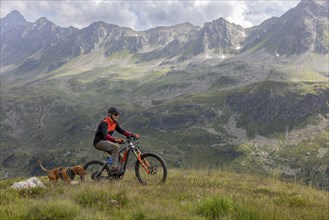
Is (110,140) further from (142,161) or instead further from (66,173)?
(66,173)

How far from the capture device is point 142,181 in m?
15.3

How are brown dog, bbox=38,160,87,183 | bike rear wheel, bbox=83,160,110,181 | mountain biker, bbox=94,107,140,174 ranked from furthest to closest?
brown dog, bbox=38,160,87,183 < bike rear wheel, bbox=83,160,110,181 < mountain biker, bbox=94,107,140,174

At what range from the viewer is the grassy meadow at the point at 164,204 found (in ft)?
25.7

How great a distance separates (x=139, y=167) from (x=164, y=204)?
552 centimetres

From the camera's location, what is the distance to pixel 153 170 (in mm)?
15812

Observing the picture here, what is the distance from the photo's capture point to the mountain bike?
1541 centimetres

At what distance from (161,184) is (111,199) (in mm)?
4954

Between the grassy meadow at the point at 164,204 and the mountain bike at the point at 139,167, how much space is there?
1.00 meters


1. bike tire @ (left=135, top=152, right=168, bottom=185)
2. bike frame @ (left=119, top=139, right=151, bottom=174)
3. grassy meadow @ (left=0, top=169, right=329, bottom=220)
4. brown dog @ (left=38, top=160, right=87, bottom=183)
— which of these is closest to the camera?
grassy meadow @ (left=0, top=169, right=329, bottom=220)

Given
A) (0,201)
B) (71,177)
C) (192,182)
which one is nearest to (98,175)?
(71,177)

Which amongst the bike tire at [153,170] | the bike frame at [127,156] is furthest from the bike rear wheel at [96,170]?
the bike tire at [153,170]

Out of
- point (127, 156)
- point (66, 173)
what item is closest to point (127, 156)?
point (127, 156)

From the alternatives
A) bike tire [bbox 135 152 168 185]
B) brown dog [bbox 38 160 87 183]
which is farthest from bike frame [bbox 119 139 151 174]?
brown dog [bbox 38 160 87 183]

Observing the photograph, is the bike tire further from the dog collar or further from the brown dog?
the dog collar
